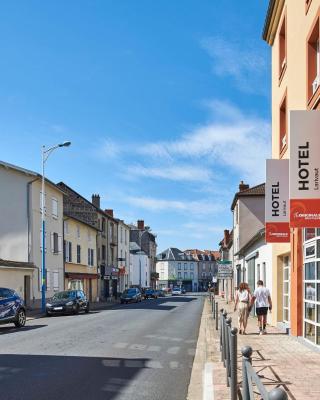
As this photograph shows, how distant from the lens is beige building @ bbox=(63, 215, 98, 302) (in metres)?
45.6

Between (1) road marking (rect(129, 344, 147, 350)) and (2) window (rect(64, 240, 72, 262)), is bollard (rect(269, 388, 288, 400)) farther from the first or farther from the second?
(2) window (rect(64, 240, 72, 262))

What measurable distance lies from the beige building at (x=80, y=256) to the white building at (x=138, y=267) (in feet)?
86.0

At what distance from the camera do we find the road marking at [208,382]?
→ 7.39 metres

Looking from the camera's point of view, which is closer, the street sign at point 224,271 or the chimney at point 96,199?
the street sign at point 224,271

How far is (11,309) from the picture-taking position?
1939cm

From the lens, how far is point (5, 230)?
117 feet

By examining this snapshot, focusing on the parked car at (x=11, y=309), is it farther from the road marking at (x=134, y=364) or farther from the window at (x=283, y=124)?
the window at (x=283, y=124)

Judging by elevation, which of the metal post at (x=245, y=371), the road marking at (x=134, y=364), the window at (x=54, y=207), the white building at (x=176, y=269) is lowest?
the white building at (x=176, y=269)

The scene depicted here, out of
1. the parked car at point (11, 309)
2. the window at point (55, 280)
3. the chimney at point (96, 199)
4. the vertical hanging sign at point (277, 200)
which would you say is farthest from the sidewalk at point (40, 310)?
the chimney at point (96, 199)

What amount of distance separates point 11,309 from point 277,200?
10234mm

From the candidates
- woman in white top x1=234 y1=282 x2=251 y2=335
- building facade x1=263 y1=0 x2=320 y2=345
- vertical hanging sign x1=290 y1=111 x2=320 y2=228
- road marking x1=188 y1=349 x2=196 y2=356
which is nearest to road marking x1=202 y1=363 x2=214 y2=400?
road marking x1=188 y1=349 x2=196 y2=356

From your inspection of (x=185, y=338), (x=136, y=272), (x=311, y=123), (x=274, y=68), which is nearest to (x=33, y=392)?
(x=311, y=123)

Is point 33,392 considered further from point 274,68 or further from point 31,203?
point 31,203

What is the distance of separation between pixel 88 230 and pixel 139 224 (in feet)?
163
